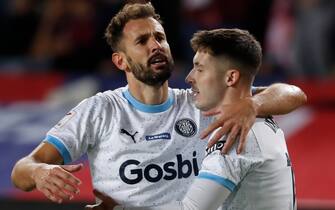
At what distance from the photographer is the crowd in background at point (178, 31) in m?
7.73

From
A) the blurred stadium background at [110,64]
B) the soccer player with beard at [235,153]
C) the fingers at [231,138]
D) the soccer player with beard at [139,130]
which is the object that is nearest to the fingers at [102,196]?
the soccer player with beard at [139,130]

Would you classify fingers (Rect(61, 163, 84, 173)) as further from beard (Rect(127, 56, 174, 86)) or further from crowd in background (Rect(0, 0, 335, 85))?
crowd in background (Rect(0, 0, 335, 85))

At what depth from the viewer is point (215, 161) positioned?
11.6 feet

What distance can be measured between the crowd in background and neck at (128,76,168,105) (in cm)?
290

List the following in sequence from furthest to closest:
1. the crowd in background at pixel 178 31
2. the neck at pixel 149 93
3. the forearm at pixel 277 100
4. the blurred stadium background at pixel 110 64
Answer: the crowd in background at pixel 178 31 → the blurred stadium background at pixel 110 64 → the neck at pixel 149 93 → the forearm at pixel 277 100

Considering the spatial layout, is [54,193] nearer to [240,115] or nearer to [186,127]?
[240,115]

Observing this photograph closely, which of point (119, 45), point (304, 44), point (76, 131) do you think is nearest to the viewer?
point (76, 131)

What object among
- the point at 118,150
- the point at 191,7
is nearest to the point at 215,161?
the point at 118,150

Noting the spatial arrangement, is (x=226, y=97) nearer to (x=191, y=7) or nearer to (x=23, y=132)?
(x=23, y=132)

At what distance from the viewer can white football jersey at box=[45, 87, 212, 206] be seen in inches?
164

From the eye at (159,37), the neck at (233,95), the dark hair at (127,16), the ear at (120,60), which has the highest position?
the dark hair at (127,16)

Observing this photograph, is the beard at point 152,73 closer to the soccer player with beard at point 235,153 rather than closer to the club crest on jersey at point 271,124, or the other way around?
the soccer player with beard at point 235,153

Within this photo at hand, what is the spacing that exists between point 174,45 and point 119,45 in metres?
3.35

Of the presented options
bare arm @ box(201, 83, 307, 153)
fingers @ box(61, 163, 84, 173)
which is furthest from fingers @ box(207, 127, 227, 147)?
fingers @ box(61, 163, 84, 173)
